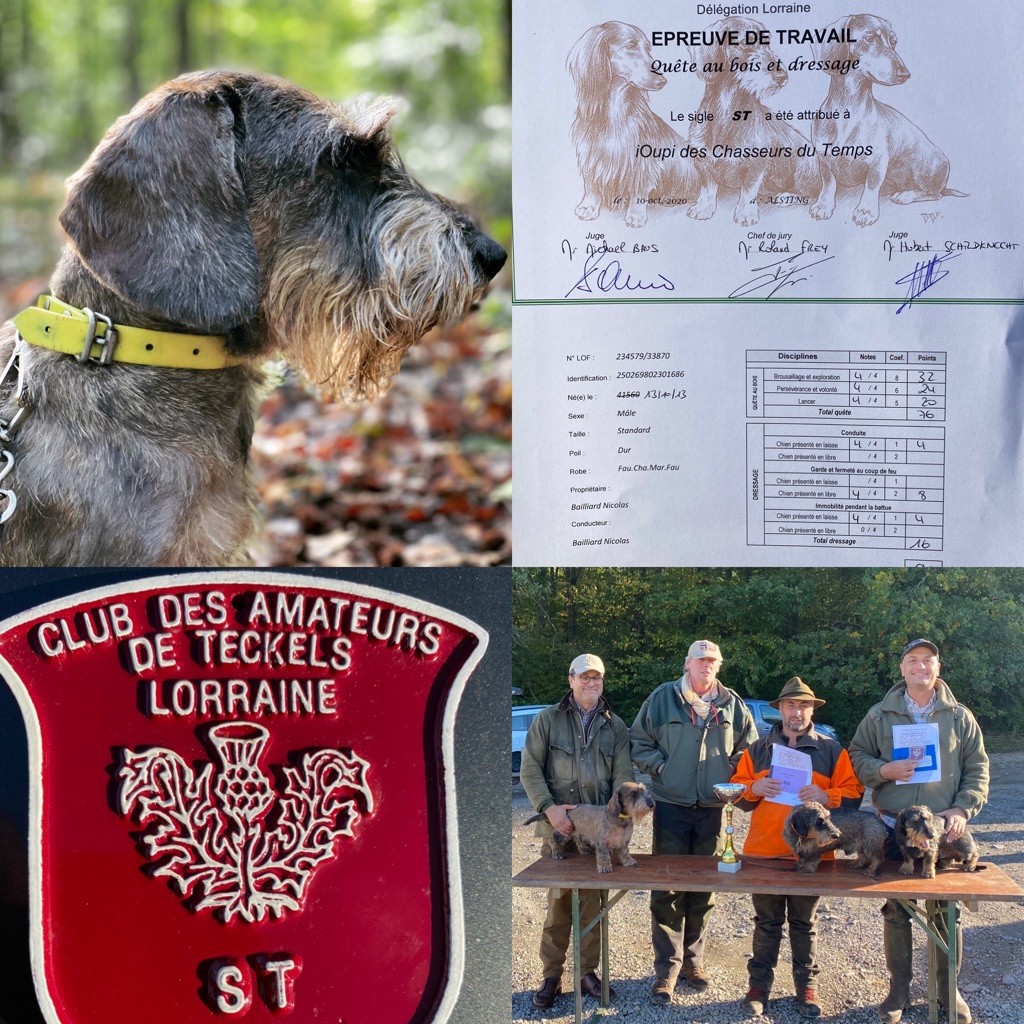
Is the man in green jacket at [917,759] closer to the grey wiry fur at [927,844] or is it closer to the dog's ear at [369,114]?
the grey wiry fur at [927,844]

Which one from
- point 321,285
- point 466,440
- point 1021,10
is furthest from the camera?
point 466,440

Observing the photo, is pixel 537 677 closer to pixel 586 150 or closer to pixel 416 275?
pixel 416 275

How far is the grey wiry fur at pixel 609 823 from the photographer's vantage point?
2805 mm

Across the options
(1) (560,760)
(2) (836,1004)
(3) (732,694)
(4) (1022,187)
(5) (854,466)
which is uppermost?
(4) (1022,187)

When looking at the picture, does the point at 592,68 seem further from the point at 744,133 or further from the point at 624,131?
the point at 744,133

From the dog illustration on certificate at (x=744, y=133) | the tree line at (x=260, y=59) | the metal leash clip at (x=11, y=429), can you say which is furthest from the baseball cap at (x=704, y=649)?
the tree line at (x=260, y=59)

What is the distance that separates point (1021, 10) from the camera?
2717mm

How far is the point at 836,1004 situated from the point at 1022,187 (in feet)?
7.16

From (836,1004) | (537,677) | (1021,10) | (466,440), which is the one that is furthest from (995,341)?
(466,440)

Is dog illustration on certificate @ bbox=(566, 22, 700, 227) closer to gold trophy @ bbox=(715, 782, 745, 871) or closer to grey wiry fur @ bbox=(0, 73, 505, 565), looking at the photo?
grey wiry fur @ bbox=(0, 73, 505, 565)

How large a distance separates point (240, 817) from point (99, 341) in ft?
4.19

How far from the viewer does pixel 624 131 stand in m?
2.77
